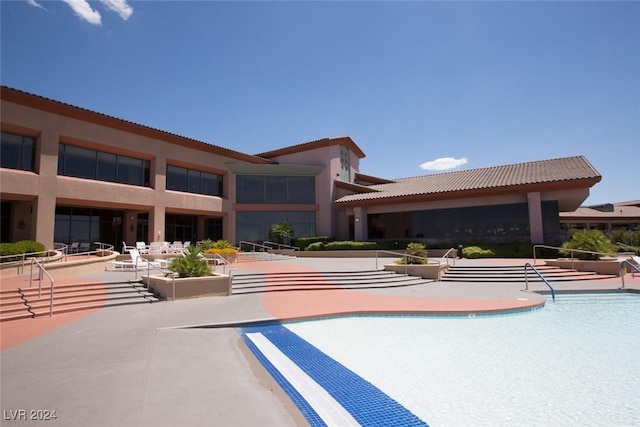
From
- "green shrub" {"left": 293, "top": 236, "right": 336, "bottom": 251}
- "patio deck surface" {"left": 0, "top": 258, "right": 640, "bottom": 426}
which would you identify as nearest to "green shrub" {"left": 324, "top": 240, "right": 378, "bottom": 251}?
"green shrub" {"left": 293, "top": 236, "right": 336, "bottom": 251}

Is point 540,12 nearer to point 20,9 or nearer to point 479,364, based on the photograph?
point 479,364

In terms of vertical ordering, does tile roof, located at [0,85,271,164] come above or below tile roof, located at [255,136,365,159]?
below

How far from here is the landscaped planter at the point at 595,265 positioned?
15.5 m

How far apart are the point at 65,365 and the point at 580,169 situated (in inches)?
1013

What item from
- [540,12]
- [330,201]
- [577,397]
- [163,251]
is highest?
[540,12]

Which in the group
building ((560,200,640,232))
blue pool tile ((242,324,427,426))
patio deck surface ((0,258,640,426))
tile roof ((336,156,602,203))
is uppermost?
tile roof ((336,156,602,203))

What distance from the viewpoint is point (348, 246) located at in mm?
25750

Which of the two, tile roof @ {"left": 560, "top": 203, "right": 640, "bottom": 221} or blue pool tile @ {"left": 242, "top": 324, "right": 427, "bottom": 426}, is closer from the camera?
blue pool tile @ {"left": 242, "top": 324, "right": 427, "bottom": 426}

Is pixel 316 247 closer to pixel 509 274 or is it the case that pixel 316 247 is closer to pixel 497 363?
pixel 509 274

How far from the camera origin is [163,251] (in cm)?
2161

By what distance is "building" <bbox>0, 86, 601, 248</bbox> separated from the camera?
19000 millimetres

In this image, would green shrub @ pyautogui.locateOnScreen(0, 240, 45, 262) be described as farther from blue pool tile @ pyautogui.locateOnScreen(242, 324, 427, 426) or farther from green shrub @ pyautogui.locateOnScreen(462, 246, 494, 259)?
green shrub @ pyautogui.locateOnScreen(462, 246, 494, 259)

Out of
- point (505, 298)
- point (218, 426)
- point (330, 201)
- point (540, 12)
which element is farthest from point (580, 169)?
point (218, 426)

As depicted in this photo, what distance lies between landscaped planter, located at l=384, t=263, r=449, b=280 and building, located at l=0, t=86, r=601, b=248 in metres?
8.81
